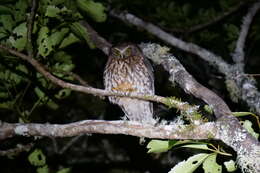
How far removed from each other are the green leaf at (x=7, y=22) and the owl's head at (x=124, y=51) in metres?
1.07

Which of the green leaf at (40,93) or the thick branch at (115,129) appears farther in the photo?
the green leaf at (40,93)

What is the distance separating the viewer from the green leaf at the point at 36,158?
267cm

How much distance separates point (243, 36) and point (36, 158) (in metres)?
2.28

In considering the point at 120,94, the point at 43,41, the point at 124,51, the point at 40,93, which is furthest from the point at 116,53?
the point at 120,94

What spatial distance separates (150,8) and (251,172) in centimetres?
311

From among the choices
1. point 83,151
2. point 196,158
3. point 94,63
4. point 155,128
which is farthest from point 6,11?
point 83,151

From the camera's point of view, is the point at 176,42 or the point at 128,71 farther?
the point at 176,42

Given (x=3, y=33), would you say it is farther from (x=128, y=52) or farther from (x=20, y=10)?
(x=128, y=52)

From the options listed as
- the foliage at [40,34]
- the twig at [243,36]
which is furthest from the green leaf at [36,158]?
the twig at [243,36]

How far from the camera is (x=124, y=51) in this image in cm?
325

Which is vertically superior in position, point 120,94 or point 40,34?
point 40,34

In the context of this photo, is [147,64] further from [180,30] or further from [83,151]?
[83,151]

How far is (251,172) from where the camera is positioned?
4.60ft

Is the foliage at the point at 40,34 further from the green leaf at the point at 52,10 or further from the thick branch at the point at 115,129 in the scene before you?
the thick branch at the point at 115,129
